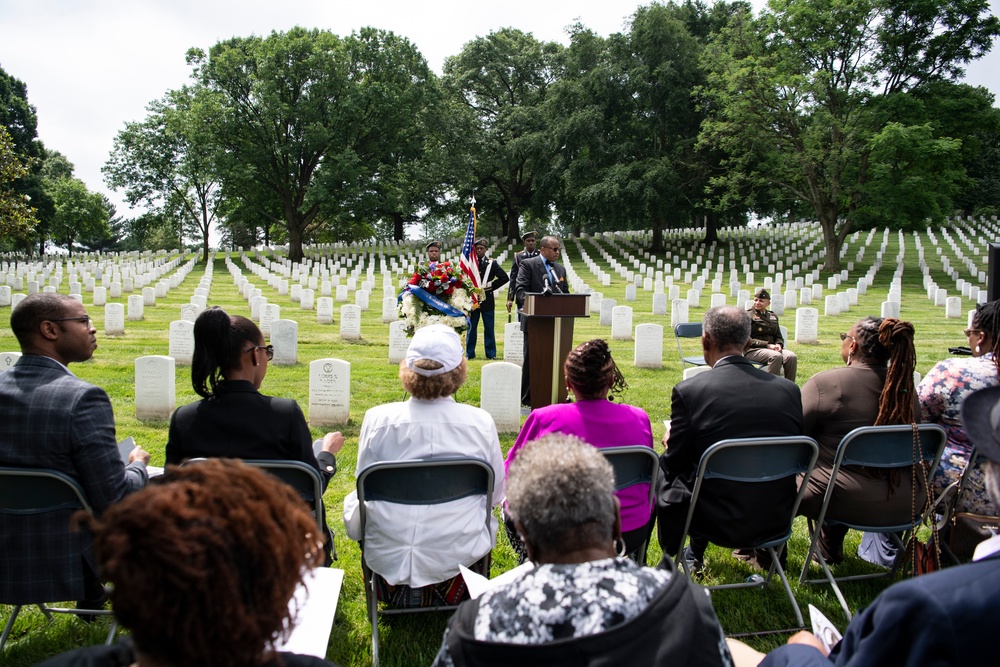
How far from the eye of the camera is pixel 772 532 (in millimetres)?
3389

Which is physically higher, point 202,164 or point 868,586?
point 202,164

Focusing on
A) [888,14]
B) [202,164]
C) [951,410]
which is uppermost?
[888,14]

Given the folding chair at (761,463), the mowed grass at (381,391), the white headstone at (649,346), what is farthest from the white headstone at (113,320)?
the folding chair at (761,463)

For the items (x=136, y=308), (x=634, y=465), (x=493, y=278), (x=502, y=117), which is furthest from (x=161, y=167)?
(x=634, y=465)

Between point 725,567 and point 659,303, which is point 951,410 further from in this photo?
point 659,303

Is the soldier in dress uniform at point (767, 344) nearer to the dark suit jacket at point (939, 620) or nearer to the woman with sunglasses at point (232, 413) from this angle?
the woman with sunglasses at point (232, 413)

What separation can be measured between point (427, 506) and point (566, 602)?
1.64m

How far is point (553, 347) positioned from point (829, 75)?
26.4 m

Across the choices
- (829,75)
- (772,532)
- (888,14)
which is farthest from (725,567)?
(888,14)

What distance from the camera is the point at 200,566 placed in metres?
1.15

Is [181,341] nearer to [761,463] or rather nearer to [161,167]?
[761,463]

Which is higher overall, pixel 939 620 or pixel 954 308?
pixel 954 308

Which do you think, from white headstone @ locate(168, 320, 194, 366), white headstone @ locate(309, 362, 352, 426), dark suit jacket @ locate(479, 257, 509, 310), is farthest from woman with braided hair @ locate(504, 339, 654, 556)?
white headstone @ locate(168, 320, 194, 366)

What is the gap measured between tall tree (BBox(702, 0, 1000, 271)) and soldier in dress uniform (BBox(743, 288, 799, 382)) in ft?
72.8
